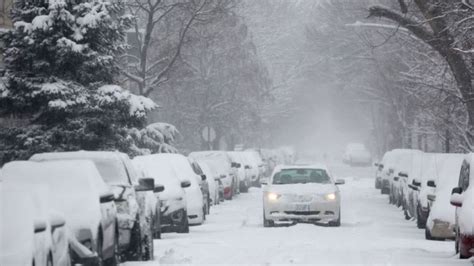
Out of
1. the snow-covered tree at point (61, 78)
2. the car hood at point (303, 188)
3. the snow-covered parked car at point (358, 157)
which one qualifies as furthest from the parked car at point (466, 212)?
the snow-covered parked car at point (358, 157)

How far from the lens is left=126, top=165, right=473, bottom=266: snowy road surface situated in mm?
16469

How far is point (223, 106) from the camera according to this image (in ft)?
198

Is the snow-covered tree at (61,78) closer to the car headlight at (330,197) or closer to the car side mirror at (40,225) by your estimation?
the car headlight at (330,197)

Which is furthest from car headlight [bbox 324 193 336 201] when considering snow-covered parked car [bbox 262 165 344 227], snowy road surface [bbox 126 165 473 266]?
snowy road surface [bbox 126 165 473 266]

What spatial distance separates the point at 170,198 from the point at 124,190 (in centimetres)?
717

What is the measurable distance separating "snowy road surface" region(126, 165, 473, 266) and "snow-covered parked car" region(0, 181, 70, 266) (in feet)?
18.1

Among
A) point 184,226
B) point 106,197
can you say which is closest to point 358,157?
point 184,226

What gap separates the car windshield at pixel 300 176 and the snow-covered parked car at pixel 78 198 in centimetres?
1158

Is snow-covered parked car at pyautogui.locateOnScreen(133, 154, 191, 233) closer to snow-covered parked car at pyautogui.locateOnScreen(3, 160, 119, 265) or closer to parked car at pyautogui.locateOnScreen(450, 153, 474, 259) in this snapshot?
parked car at pyautogui.locateOnScreen(450, 153, 474, 259)

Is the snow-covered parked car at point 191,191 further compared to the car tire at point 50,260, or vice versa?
the snow-covered parked car at point 191,191

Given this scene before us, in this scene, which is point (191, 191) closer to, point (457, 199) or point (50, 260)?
point (457, 199)

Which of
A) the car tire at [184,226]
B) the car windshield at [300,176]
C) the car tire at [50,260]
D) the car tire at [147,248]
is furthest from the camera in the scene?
the car windshield at [300,176]

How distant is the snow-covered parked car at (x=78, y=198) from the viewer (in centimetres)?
1273

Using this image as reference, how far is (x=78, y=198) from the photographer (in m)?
13.2
